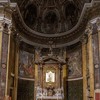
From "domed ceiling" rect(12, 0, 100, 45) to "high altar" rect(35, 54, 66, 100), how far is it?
2792mm

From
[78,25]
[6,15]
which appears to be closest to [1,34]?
[6,15]

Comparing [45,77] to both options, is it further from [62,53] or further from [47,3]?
[47,3]

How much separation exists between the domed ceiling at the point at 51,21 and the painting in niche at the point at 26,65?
1622 millimetres

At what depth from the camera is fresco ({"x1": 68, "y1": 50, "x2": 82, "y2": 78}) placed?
786 inches

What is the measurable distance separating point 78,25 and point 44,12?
4548 millimetres

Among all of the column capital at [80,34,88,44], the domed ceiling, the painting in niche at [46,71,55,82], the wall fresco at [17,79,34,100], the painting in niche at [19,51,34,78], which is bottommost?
the wall fresco at [17,79,34,100]

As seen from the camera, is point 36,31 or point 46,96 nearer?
point 46,96

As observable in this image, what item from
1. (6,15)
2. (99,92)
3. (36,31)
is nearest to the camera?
(99,92)

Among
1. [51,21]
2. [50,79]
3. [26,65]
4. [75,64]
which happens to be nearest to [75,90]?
[75,64]

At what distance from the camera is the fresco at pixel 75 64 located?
1995cm

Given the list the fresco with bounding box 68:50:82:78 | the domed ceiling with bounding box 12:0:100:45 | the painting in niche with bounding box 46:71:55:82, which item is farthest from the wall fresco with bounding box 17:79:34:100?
the domed ceiling with bounding box 12:0:100:45

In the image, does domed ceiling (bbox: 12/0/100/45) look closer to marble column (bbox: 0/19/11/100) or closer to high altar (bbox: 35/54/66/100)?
high altar (bbox: 35/54/66/100)

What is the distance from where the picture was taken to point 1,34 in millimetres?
15562

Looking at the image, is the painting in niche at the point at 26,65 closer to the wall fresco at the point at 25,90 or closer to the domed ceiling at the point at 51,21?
the wall fresco at the point at 25,90
